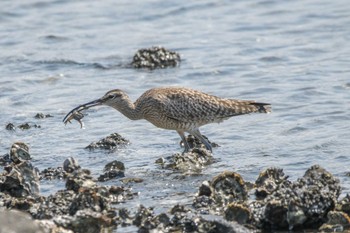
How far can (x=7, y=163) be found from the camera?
37.7 ft

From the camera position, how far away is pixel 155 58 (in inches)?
686

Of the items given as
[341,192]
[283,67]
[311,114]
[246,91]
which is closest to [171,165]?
[341,192]

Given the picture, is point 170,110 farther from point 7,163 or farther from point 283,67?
point 283,67

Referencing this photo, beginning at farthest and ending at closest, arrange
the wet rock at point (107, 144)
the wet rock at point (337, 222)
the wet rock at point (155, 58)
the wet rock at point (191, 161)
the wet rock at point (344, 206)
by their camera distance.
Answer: the wet rock at point (155, 58) < the wet rock at point (107, 144) < the wet rock at point (191, 161) < the wet rock at point (344, 206) < the wet rock at point (337, 222)

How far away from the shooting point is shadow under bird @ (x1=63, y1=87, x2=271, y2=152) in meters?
12.7

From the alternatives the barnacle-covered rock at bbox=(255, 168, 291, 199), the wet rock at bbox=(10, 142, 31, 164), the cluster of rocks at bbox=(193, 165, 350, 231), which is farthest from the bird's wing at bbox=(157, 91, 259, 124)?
the cluster of rocks at bbox=(193, 165, 350, 231)

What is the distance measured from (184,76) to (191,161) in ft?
17.1

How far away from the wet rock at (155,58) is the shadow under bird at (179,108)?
4.29 meters

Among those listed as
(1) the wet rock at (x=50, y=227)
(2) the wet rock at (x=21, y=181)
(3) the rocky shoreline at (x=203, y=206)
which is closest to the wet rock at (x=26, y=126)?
(3) the rocky shoreline at (x=203, y=206)

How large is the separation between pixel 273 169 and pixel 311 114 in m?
4.22

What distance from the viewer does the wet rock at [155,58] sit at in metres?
17.4

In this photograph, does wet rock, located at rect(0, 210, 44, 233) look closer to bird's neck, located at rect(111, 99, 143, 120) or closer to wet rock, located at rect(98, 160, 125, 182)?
wet rock, located at rect(98, 160, 125, 182)

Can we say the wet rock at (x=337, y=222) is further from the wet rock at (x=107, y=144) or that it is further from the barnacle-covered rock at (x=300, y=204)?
the wet rock at (x=107, y=144)

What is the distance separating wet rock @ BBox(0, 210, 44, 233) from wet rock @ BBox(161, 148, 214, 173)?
149 inches
